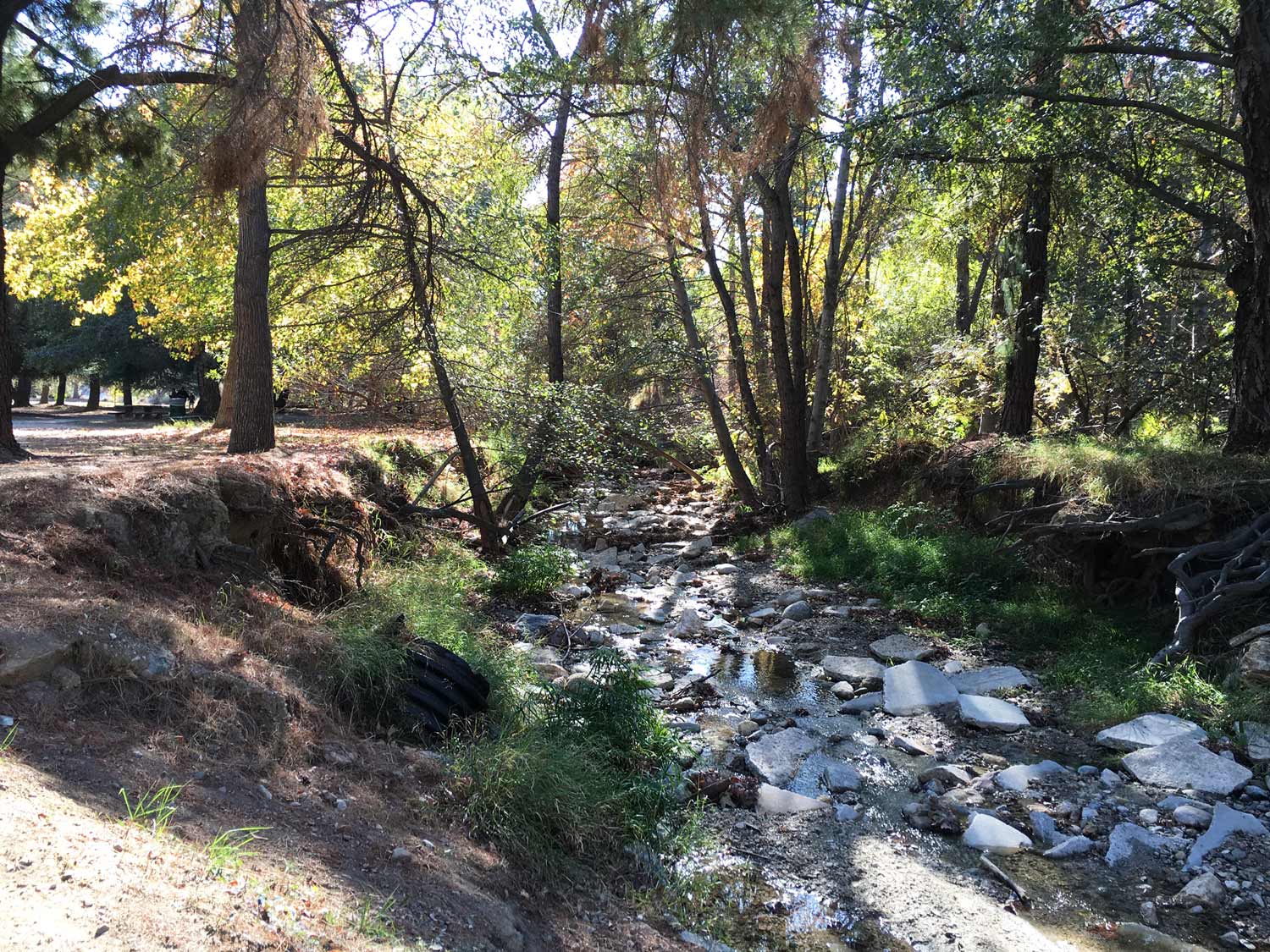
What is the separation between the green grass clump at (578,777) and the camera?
414cm

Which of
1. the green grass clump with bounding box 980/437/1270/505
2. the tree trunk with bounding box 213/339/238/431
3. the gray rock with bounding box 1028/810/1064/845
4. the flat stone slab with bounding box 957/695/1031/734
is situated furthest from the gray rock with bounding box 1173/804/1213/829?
the tree trunk with bounding box 213/339/238/431

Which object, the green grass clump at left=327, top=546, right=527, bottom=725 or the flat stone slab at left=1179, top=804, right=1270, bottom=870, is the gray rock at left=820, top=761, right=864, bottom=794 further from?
the green grass clump at left=327, top=546, right=527, bottom=725

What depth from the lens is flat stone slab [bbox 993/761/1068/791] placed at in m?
5.23

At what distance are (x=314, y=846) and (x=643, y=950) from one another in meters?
1.41

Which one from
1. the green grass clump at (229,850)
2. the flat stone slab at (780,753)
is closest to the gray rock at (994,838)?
the flat stone slab at (780,753)

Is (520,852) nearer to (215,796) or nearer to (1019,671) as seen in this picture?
(215,796)

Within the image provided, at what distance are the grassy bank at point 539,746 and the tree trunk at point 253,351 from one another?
3416mm

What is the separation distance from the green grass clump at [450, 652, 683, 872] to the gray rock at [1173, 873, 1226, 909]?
2.45m

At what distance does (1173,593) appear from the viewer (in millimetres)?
7277

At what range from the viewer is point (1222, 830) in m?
4.53

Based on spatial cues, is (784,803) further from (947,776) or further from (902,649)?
(902,649)

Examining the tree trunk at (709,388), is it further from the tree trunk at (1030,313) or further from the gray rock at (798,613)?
the gray rock at (798,613)

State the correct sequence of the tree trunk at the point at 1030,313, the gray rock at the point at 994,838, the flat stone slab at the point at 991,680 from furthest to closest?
1. the tree trunk at the point at 1030,313
2. the flat stone slab at the point at 991,680
3. the gray rock at the point at 994,838

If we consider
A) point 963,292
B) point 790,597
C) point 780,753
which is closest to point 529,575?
point 790,597
